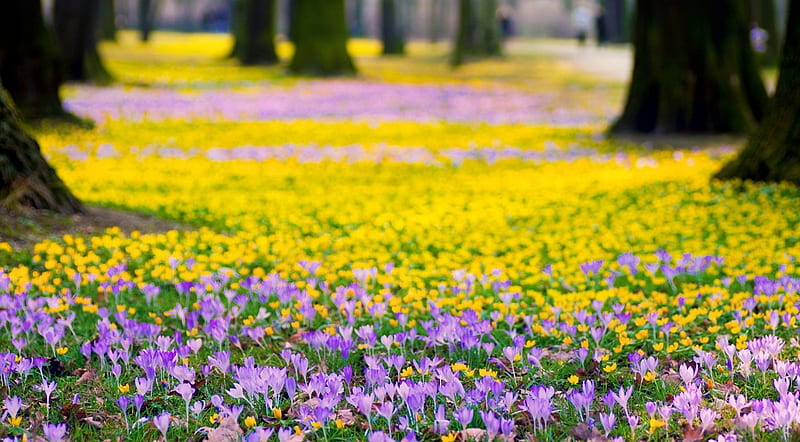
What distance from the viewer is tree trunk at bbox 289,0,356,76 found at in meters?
29.5

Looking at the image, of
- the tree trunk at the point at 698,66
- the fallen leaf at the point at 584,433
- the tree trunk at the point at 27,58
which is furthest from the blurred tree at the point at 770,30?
the fallen leaf at the point at 584,433

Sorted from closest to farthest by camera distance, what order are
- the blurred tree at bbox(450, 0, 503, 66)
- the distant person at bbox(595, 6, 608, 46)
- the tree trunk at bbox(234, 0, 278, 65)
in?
the tree trunk at bbox(234, 0, 278, 65) < the blurred tree at bbox(450, 0, 503, 66) < the distant person at bbox(595, 6, 608, 46)

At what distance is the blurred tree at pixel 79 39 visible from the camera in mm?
21562

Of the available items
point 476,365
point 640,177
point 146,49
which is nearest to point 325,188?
point 640,177

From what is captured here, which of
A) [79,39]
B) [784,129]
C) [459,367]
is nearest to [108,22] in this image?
[79,39]

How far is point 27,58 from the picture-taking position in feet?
47.7

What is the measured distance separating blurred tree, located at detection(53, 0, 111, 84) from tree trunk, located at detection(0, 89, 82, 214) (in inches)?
594

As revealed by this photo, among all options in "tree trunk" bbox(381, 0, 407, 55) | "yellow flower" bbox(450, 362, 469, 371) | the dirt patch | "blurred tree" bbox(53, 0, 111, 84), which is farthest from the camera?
"tree trunk" bbox(381, 0, 407, 55)

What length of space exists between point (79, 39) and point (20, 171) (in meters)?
17.7

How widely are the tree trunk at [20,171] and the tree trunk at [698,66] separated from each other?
32.3 ft

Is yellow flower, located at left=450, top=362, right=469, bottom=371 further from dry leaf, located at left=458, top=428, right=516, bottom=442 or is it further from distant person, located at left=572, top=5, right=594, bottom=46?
distant person, located at left=572, top=5, right=594, bottom=46

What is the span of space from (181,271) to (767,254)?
13.3 ft

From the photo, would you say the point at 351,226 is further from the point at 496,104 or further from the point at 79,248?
the point at 496,104

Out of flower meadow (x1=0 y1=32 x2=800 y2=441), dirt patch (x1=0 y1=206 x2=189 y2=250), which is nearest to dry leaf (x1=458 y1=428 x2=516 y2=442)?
flower meadow (x1=0 y1=32 x2=800 y2=441)
